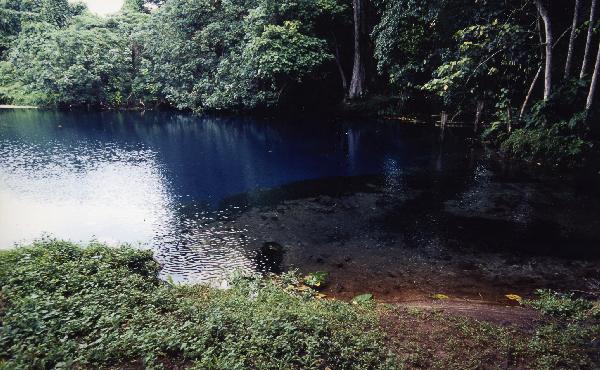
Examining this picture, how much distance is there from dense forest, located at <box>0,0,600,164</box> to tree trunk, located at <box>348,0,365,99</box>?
104 mm

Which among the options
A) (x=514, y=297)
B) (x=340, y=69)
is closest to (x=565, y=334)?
(x=514, y=297)

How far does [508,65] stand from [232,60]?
18.8 meters

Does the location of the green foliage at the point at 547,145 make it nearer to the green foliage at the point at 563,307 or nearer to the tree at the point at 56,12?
the green foliage at the point at 563,307

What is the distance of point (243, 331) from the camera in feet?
→ 16.7

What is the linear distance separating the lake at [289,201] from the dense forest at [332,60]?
322 cm

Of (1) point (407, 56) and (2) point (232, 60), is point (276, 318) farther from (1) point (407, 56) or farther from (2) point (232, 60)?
(2) point (232, 60)

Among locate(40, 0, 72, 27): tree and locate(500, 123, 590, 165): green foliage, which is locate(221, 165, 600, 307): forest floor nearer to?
locate(500, 123, 590, 165): green foliage

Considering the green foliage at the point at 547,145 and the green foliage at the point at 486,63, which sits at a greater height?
the green foliage at the point at 486,63

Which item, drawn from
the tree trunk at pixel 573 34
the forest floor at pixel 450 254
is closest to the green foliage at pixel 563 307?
the forest floor at pixel 450 254

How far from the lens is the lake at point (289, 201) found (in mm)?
9750

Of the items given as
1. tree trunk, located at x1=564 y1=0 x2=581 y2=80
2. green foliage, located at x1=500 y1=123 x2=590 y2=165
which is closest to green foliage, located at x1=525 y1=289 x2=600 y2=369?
green foliage, located at x1=500 y1=123 x2=590 y2=165

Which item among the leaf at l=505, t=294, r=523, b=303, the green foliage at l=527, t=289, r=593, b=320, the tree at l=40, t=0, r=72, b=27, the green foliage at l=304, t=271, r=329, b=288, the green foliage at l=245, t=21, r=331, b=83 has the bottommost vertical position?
the leaf at l=505, t=294, r=523, b=303

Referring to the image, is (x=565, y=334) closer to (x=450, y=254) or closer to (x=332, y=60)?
(x=450, y=254)

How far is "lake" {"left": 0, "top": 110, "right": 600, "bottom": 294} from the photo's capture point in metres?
9.75
